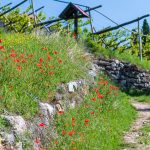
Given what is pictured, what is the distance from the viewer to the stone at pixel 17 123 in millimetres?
7367

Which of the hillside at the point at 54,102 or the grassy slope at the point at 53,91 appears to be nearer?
the hillside at the point at 54,102

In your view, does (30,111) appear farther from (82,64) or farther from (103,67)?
(103,67)

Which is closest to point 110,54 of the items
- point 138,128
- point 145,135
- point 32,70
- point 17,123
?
point 138,128

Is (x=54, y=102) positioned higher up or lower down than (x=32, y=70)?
lower down

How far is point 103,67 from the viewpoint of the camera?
20.5 meters

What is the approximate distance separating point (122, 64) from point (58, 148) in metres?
13.2

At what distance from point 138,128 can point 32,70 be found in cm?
416

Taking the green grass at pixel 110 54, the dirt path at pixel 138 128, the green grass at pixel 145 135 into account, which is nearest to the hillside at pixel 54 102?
the dirt path at pixel 138 128

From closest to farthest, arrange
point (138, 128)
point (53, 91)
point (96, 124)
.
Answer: point (53, 91) → point (96, 124) → point (138, 128)

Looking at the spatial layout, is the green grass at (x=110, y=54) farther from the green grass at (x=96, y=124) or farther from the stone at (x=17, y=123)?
the stone at (x=17, y=123)

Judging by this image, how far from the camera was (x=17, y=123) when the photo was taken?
752 centimetres

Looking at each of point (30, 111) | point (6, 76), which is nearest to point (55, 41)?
point (6, 76)

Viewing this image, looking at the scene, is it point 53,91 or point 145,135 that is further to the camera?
point 145,135

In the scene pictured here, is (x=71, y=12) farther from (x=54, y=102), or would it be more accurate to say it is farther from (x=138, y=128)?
(x=54, y=102)
